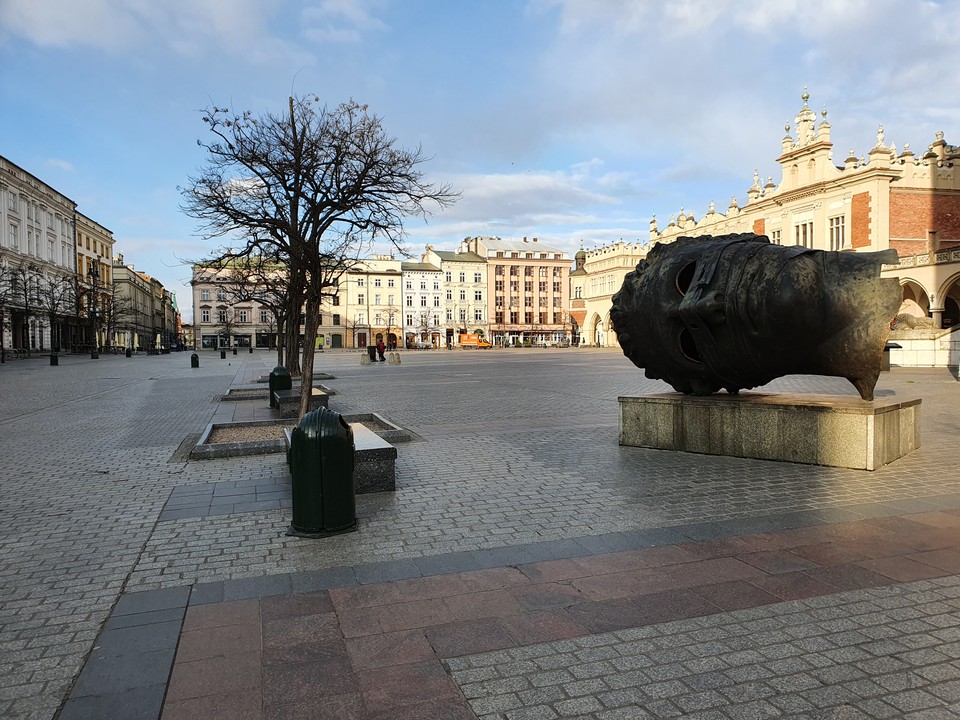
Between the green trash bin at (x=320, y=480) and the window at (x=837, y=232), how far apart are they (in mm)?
54862

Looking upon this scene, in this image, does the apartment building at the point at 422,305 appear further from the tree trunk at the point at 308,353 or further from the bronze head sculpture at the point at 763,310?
the bronze head sculpture at the point at 763,310

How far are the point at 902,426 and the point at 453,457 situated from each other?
231 inches

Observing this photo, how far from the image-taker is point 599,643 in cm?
334

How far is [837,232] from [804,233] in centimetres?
335

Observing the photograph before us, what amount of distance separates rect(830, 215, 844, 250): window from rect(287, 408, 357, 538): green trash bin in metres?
54.9

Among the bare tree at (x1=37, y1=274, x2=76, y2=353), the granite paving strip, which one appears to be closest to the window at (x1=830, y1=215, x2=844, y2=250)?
the granite paving strip

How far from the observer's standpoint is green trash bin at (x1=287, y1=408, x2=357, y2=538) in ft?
17.2

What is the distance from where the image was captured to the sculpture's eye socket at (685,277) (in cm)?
797

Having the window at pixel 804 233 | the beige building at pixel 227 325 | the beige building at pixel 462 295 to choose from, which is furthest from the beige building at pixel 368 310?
the window at pixel 804 233

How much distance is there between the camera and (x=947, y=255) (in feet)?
123

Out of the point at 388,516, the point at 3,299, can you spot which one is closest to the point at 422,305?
the point at 3,299

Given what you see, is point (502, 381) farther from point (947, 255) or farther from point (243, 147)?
point (947, 255)

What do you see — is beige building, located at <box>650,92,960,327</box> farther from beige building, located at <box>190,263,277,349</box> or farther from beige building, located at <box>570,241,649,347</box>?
beige building, located at <box>190,263,277,349</box>

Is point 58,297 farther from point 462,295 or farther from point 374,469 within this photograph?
point 462,295
